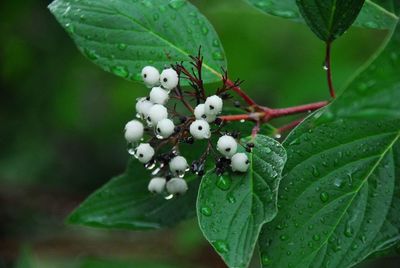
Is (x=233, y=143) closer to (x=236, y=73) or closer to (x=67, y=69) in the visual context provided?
(x=236, y=73)

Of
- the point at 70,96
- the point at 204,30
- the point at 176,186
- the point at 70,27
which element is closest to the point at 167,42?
the point at 204,30

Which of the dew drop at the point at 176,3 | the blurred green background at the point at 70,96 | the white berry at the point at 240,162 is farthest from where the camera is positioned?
the blurred green background at the point at 70,96

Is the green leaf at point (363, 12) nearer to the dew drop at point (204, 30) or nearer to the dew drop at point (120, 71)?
the dew drop at point (204, 30)

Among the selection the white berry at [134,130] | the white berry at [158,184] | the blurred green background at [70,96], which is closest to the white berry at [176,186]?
the white berry at [158,184]

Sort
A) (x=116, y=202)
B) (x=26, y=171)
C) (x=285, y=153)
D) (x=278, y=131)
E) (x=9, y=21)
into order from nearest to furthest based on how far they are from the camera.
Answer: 1. (x=285, y=153)
2. (x=278, y=131)
3. (x=116, y=202)
4. (x=9, y=21)
5. (x=26, y=171)

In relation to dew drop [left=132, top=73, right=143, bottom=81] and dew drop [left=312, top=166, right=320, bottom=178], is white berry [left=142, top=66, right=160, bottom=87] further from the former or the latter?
dew drop [left=312, top=166, right=320, bottom=178]

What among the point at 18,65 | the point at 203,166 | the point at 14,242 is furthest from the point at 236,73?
the point at 203,166

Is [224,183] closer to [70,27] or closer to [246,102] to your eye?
[246,102]
